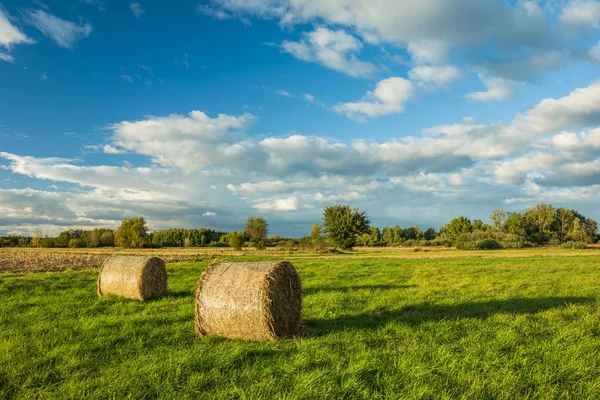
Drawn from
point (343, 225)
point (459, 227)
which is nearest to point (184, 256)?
point (343, 225)

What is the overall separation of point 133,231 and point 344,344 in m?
86.3

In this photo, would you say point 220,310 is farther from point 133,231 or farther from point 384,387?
point 133,231

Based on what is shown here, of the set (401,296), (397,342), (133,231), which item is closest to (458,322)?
(397,342)

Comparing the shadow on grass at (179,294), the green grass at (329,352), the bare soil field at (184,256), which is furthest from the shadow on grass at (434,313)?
the bare soil field at (184,256)

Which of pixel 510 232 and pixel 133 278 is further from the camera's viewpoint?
pixel 510 232

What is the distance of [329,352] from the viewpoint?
704cm

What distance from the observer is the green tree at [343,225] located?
55500mm

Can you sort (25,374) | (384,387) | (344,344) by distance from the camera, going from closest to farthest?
(384,387) → (25,374) → (344,344)

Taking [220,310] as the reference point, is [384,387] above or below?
below

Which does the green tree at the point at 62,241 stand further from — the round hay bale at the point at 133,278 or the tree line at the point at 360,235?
the round hay bale at the point at 133,278

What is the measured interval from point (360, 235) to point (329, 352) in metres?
51.9

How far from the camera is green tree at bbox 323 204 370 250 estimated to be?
182ft

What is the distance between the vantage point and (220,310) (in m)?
8.55

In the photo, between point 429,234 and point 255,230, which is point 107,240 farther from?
point 429,234
